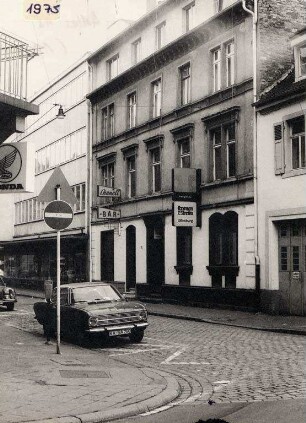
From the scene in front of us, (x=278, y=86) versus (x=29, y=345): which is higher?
(x=278, y=86)

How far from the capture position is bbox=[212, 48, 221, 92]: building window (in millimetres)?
25984

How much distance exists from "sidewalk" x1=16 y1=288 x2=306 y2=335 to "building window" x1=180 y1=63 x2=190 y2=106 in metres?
9.28

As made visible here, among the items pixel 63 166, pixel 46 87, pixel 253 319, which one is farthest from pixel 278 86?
pixel 46 87

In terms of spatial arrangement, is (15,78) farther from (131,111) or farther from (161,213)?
(131,111)

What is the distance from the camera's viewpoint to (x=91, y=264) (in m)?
36.8

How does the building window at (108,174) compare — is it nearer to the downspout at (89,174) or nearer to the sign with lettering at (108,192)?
the downspout at (89,174)

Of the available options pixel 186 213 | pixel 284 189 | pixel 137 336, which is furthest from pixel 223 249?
pixel 137 336

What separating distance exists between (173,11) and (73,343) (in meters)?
19.1

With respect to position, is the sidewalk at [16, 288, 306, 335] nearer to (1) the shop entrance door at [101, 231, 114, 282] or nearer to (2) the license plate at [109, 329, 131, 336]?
(2) the license plate at [109, 329, 131, 336]

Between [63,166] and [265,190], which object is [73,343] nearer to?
[265,190]

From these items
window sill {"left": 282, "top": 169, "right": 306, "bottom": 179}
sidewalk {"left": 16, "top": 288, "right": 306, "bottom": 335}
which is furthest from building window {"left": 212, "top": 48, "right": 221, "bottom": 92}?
sidewalk {"left": 16, "top": 288, "right": 306, "bottom": 335}

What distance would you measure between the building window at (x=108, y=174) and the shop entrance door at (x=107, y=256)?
2732 mm

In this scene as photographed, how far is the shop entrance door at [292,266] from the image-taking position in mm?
21078

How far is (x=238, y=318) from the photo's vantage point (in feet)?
68.3
